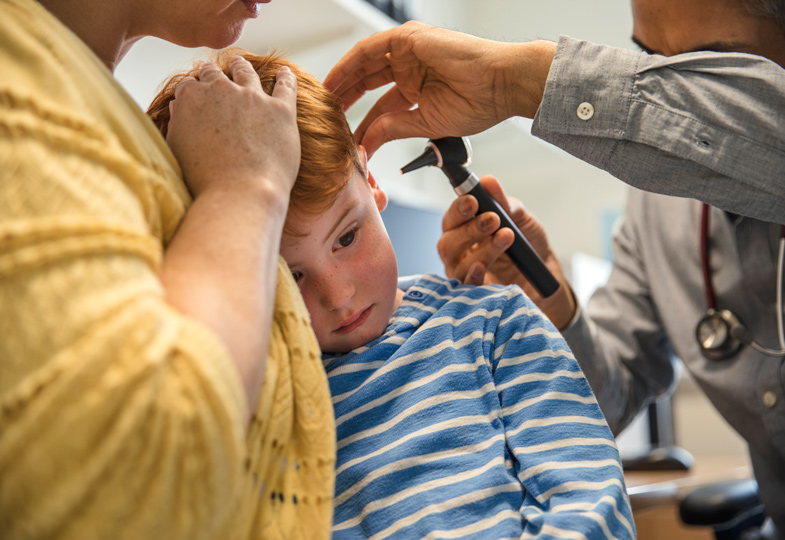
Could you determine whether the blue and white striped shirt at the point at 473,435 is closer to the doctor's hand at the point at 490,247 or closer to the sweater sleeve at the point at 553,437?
the sweater sleeve at the point at 553,437

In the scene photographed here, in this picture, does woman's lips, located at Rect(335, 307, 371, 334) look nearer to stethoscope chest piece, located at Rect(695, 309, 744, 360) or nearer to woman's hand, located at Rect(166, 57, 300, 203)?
woman's hand, located at Rect(166, 57, 300, 203)

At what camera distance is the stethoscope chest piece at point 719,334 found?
3.93ft

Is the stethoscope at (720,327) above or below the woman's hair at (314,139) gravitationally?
below

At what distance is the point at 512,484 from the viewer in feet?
2.20

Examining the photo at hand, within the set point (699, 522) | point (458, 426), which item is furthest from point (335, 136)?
point (699, 522)

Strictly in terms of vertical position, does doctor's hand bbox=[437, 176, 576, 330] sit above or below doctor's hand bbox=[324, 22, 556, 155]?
below

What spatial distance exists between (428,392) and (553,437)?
0.47 ft

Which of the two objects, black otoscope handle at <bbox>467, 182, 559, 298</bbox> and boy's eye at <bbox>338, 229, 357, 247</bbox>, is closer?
boy's eye at <bbox>338, 229, 357, 247</bbox>

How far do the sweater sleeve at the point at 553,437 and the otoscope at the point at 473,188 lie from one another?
219mm

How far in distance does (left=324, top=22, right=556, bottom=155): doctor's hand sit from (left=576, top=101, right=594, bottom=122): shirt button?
56 mm

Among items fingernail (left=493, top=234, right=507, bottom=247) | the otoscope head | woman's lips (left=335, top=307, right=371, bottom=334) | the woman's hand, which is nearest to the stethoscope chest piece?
fingernail (left=493, top=234, right=507, bottom=247)

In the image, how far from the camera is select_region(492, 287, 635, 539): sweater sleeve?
605mm

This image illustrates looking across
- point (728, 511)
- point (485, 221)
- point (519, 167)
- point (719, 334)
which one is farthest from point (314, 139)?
point (519, 167)

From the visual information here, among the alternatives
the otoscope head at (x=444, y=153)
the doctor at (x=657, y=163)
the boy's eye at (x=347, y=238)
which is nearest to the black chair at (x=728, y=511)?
the doctor at (x=657, y=163)
